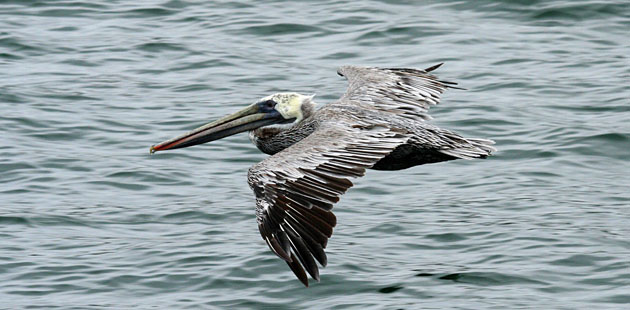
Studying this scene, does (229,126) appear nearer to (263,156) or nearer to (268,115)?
(268,115)

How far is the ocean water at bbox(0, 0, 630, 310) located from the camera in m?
7.78

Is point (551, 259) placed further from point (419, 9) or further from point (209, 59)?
point (419, 9)

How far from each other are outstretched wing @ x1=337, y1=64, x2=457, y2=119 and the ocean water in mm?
745

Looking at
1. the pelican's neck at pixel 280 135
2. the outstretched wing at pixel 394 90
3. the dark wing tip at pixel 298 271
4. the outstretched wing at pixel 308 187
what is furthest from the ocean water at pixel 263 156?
the dark wing tip at pixel 298 271

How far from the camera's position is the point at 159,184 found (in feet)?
32.3

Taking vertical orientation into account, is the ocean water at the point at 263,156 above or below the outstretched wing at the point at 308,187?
below

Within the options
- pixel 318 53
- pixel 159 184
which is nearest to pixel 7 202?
pixel 159 184

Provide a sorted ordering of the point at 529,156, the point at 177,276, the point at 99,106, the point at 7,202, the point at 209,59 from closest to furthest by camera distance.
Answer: the point at 177,276
the point at 7,202
the point at 529,156
the point at 99,106
the point at 209,59

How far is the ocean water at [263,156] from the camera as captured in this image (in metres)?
7.78

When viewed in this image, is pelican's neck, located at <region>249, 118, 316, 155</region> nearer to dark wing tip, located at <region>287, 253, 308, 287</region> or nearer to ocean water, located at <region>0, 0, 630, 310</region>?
ocean water, located at <region>0, 0, 630, 310</region>

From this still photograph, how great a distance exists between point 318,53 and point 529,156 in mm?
3914

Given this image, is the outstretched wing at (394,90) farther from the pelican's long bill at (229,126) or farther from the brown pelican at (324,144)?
the pelican's long bill at (229,126)

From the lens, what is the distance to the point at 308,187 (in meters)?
6.76

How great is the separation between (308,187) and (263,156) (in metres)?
3.59
